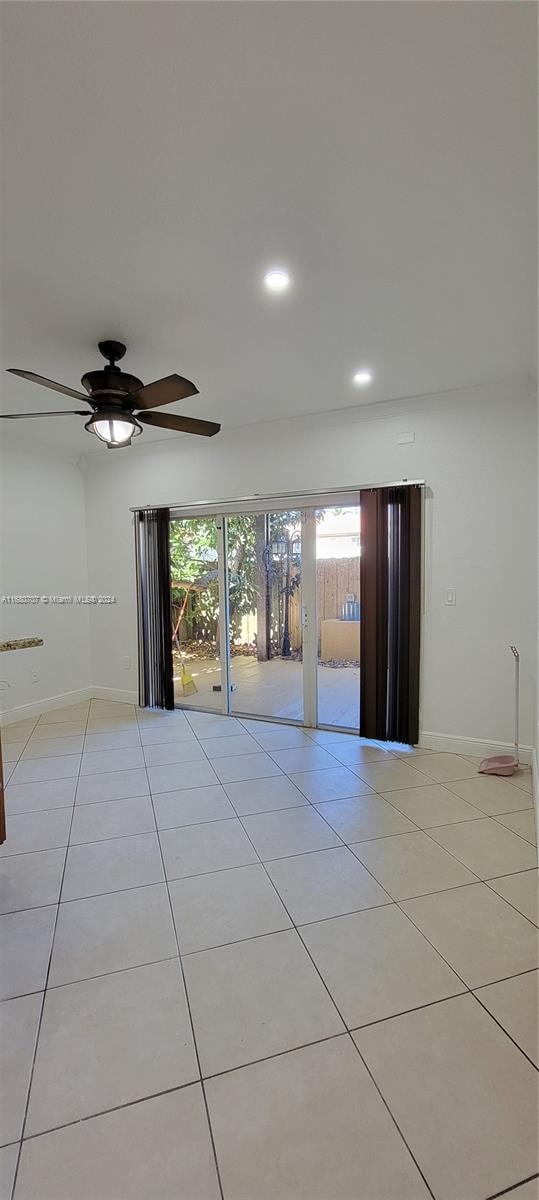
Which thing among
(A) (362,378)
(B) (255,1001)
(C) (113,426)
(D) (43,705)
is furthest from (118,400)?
(D) (43,705)

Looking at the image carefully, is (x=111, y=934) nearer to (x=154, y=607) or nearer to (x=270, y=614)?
(x=270, y=614)

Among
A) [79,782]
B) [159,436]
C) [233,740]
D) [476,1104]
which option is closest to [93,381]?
[159,436]

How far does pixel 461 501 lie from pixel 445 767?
1.97 meters

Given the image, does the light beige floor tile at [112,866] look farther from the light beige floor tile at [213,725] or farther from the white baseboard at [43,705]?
the white baseboard at [43,705]

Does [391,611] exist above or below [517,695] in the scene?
above

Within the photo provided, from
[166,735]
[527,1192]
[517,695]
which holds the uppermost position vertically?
[517,695]

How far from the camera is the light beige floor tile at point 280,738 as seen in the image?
3850mm

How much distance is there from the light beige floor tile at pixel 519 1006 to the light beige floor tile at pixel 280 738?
2271 mm

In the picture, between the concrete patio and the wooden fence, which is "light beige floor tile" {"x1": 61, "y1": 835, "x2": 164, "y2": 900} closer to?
the concrete patio

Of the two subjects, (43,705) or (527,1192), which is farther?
(43,705)

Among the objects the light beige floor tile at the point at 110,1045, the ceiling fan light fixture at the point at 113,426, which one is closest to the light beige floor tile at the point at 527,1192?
the light beige floor tile at the point at 110,1045

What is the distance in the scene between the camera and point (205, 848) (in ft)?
7.90

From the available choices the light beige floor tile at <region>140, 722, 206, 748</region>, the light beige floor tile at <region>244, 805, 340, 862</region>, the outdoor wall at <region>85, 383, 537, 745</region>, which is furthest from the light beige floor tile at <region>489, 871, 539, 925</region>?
the light beige floor tile at <region>140, 722, 206, 748</region>

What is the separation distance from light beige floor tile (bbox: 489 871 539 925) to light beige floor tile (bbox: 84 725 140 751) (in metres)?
2.81
